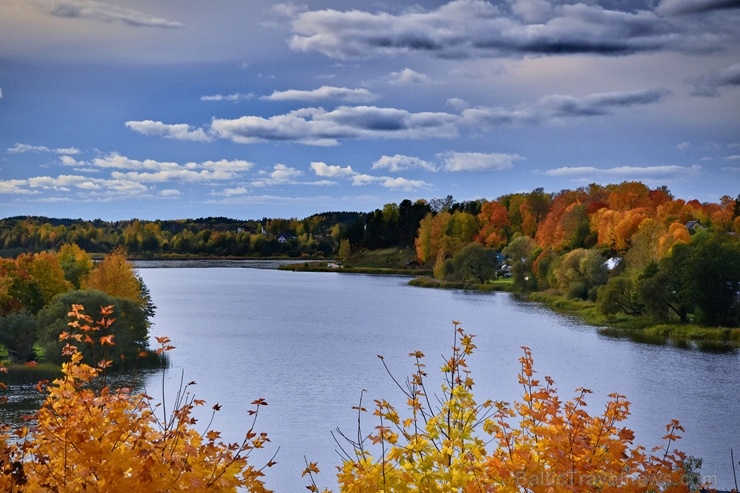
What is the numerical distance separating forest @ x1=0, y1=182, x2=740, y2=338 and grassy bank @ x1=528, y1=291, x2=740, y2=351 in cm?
79

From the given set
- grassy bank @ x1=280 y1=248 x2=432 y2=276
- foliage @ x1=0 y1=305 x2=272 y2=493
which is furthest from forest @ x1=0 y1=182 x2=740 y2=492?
grassy bank @ x1=280 y1=248 x2=432 y2=276

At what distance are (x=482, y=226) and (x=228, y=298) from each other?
53.6 m

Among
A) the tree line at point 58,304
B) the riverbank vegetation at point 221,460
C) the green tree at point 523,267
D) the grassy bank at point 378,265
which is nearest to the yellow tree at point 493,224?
the grassy bank at point 378,265

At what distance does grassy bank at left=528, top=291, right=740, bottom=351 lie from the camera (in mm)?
39531

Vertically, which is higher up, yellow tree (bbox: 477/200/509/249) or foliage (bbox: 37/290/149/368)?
yellow tree (bbox: 477/200/509/249)

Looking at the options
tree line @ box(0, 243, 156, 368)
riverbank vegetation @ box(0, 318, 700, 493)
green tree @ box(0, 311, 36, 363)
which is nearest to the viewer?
riverbank vegetation @ box(0, 318, 700, 493)

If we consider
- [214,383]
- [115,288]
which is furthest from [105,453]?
[115,288]

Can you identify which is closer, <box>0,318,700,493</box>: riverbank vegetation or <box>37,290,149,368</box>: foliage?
<box>0,318,700,493</box>: riverbank vegetation

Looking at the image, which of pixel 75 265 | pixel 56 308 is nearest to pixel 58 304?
pixel 56 308

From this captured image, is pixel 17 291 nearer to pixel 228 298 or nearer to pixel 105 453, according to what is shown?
pixel 228 298

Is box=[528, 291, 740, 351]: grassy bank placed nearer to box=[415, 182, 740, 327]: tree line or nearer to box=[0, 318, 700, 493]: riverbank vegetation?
box=[415, 182, 740, 327]: tree line

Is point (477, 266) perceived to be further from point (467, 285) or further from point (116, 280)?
point (116, 280)

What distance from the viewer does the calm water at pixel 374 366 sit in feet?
69.1

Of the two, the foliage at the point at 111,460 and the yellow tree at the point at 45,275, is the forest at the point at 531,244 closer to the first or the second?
the yellow tree at the point at 45,275
